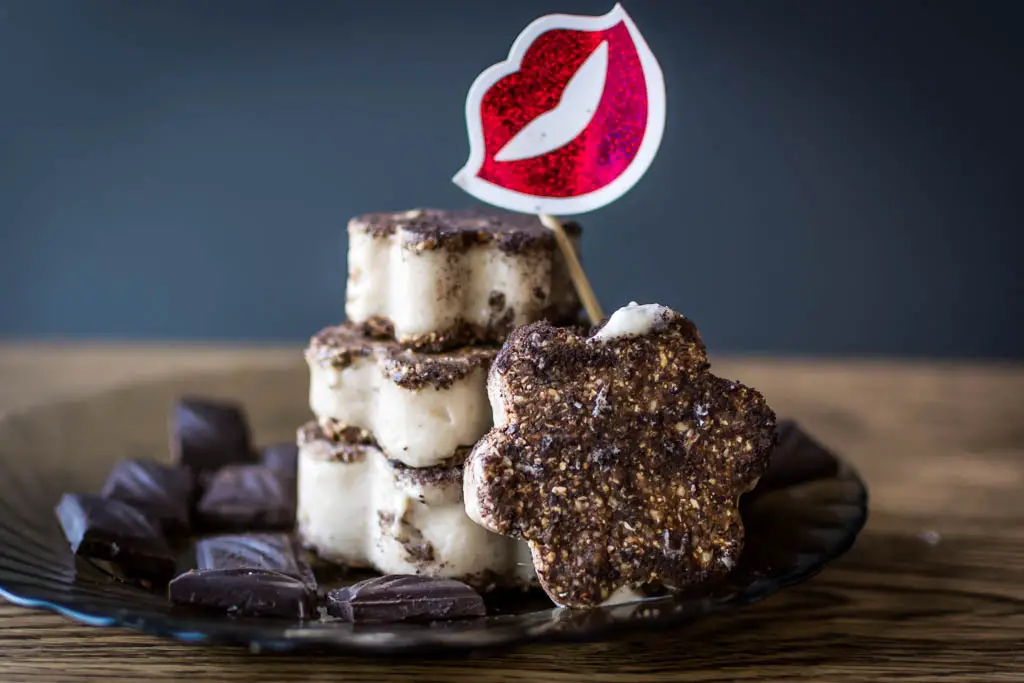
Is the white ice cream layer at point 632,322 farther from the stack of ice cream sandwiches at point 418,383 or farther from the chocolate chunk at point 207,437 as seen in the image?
the chocolate chunk at point 207,437

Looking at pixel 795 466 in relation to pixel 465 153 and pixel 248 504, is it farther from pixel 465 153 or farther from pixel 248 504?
pixel 465 153

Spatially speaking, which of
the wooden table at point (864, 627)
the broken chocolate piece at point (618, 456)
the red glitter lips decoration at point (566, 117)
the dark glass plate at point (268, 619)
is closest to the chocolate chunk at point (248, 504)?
the dark glass plate at point (268, 619)

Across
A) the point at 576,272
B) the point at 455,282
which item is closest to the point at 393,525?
the point at 455,282

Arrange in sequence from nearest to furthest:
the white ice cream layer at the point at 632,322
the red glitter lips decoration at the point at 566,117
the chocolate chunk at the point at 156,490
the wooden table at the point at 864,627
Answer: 1. the wooden table at the point at 864,627
2. the white ice cream layer at the point at 632,322
3. the red glitter lips decoration at the point at 566,117
4. the chocolate chunk at the point at 156,490

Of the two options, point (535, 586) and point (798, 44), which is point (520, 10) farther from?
point (535, 586)

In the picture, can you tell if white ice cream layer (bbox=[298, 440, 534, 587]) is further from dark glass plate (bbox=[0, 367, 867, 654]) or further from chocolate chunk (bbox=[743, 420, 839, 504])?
chocolate chunk (bbox=[743, 420, 839, 504])

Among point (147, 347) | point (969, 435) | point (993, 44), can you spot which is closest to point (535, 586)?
point (969, 435)

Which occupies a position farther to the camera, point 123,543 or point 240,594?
point 123,543
